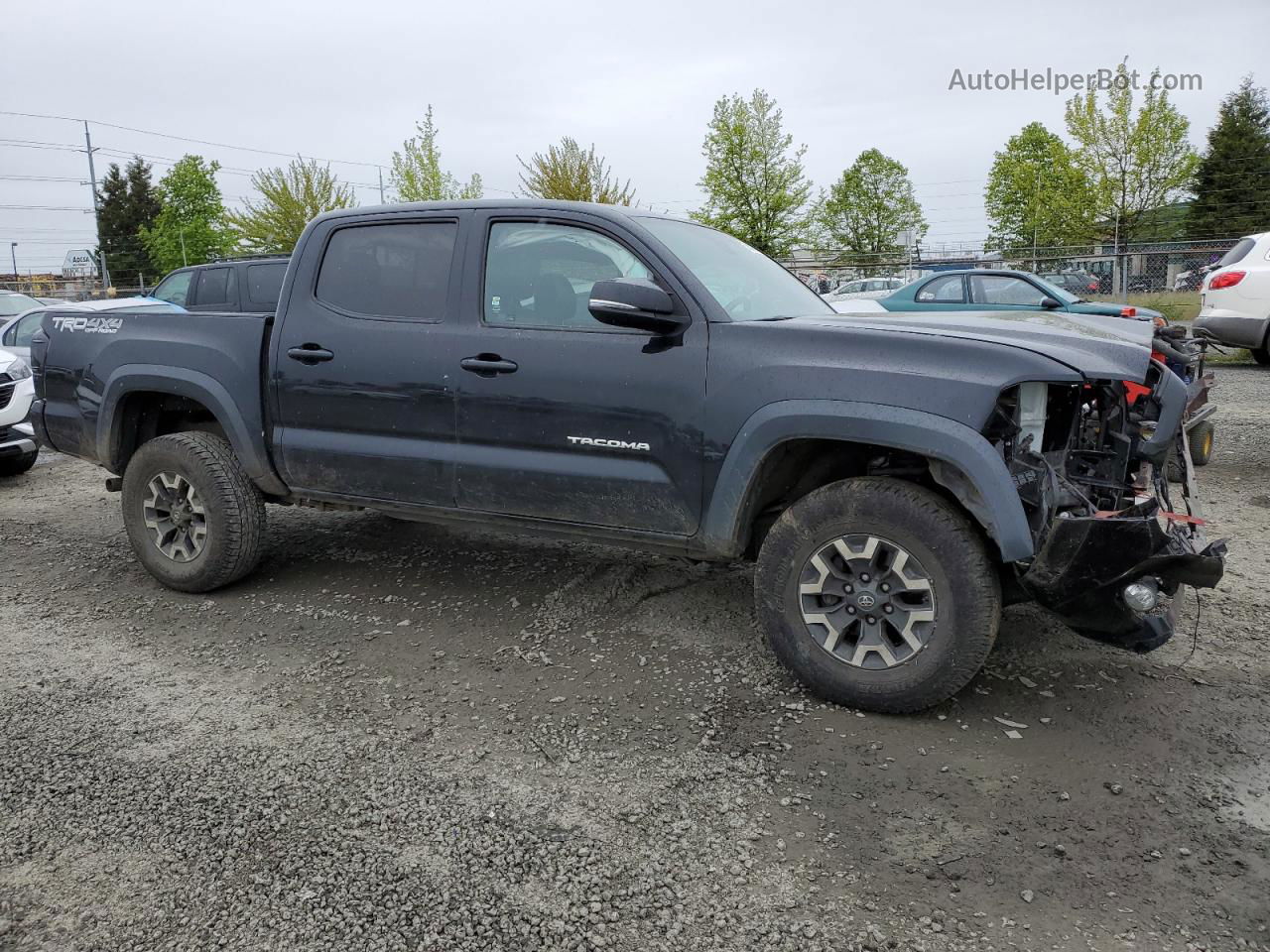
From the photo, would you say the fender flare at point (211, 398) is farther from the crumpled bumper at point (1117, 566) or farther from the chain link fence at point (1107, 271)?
the chain link fence at point (1107, 271)

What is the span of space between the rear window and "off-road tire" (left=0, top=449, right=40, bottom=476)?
43.7 feet

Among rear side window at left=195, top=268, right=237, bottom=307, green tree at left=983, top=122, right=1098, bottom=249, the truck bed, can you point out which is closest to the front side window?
rear side window at left=195, top=268, right=237, bottom=307

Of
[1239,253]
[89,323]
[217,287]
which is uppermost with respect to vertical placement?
[217,287]

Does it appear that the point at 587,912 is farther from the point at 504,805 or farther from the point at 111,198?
the point at 111,198

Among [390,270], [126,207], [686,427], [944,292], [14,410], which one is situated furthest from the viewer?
[126,207]

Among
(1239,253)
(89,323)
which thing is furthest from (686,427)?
(1239,253)

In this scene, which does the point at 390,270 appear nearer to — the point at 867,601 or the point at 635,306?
the point at 635,306

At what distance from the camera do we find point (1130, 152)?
118 ft

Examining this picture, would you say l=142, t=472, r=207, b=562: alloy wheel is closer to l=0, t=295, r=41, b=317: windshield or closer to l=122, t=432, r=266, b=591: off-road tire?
l=122, t=432, r=266, b=591: off-road tire

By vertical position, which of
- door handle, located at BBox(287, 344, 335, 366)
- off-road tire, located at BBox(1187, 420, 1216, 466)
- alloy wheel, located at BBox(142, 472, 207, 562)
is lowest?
alloy wheel, located at BBox(142, 472, 207, 562)

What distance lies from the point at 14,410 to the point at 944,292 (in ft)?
33.9

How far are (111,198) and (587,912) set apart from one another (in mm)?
75677

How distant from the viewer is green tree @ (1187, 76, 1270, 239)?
45.8 meters

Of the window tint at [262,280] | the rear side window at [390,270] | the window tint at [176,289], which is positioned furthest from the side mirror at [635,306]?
the window tint at [176,289]
